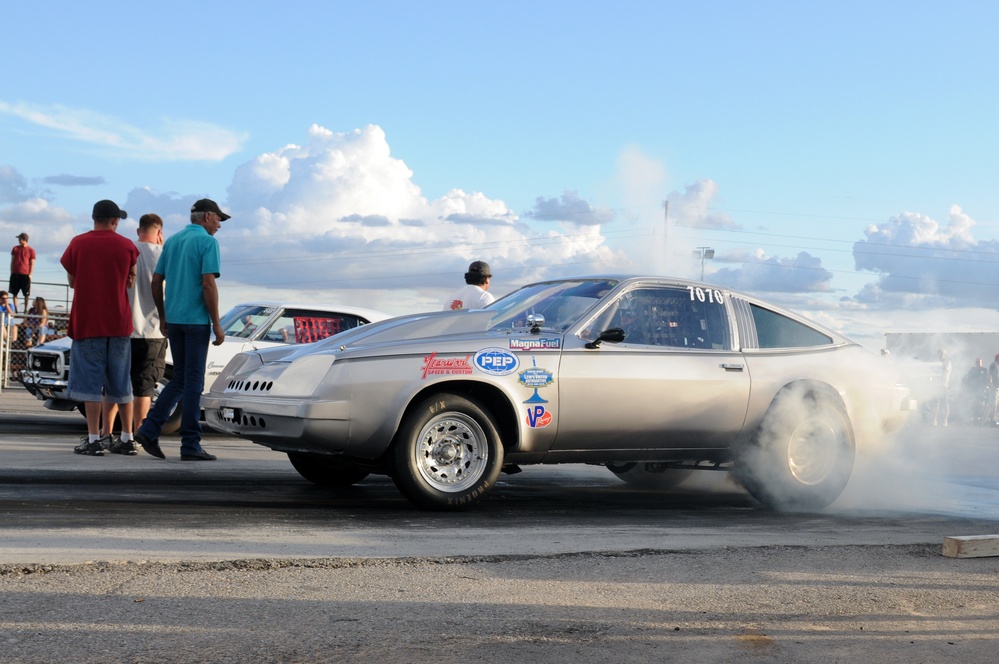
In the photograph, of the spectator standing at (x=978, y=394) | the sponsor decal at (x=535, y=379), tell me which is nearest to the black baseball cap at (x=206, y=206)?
the sponsor decal at (x=535, y=379)

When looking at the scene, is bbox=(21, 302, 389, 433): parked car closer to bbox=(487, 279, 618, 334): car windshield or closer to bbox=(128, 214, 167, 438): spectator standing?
bbox=(128, 214, 167, 438): spectator standing

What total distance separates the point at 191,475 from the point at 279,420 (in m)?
1.78

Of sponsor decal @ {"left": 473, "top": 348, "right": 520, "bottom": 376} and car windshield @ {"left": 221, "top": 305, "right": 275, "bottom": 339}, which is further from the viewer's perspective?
car windshield @ {"left": 221, "top": 305, "right": 275, "bottom": 339}

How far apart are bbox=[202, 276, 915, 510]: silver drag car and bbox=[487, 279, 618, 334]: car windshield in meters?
0.02

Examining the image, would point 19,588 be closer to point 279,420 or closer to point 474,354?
point 279,420

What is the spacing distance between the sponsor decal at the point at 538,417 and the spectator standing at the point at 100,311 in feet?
12.6

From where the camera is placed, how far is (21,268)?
76.1ft

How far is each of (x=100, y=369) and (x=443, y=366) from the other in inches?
143

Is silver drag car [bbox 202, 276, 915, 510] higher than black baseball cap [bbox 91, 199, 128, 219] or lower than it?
lower

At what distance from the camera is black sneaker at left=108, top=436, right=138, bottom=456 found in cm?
945

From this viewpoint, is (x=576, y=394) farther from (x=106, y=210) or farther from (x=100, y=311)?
(x=106, y=210)

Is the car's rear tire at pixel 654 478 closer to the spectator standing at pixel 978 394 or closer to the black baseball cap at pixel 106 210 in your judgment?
the black baseball cap at pixel 106 210

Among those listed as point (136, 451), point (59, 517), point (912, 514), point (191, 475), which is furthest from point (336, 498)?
point (912, 514)

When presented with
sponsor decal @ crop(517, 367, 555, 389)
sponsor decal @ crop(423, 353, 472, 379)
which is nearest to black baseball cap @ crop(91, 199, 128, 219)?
sponsor decal @ crop(423, 353, 472, 379)
